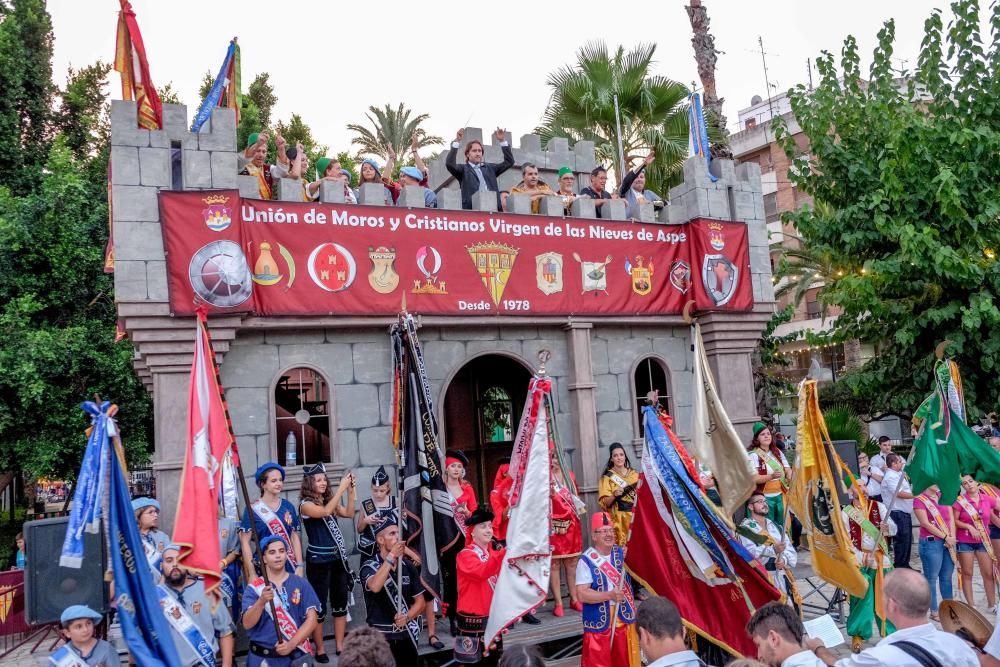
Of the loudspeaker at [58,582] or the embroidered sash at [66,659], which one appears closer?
the embroidered sash at [66,659]

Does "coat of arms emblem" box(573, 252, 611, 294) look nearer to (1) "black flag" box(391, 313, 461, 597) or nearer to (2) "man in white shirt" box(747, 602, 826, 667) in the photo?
(1) "black flag" box(391, 313, 461, 597)

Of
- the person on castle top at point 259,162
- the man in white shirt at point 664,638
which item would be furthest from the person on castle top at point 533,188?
the man in white shirt at point 664,638

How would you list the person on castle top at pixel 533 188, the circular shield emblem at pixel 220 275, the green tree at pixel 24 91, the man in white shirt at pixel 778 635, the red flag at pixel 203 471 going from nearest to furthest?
the man in white shirt at pixel 778 635, the red flag at pixel 203 471, the circular shield emblem at pixel 220 275, the person on castle top at pixel 533 188, the green tree at pixel 24 91

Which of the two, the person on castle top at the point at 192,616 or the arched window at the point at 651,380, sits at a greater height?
the arched window at the point at 651,380

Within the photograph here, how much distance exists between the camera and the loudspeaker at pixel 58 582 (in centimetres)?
725

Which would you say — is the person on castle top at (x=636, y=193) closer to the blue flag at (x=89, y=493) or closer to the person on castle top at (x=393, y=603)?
the person on castle top at (x=393, y=603)

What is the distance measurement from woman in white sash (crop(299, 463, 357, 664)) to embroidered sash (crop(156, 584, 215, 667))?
6.13 feet

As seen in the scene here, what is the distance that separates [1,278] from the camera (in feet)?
54.0

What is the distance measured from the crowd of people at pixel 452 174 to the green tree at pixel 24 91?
11122 mm

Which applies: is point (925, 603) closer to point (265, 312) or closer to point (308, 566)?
point (308, 566)

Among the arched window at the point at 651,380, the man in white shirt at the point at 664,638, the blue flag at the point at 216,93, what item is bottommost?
the man in white shirt at the point at 664,638

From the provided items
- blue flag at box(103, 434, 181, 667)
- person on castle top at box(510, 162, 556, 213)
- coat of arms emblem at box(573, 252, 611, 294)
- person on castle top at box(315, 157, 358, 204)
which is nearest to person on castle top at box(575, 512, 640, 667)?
blue flag at box(103, 434, 181, 667)

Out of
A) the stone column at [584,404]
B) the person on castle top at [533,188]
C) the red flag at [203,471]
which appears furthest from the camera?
the person on castle top at [533,188]

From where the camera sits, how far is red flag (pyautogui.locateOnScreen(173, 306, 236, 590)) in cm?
608
